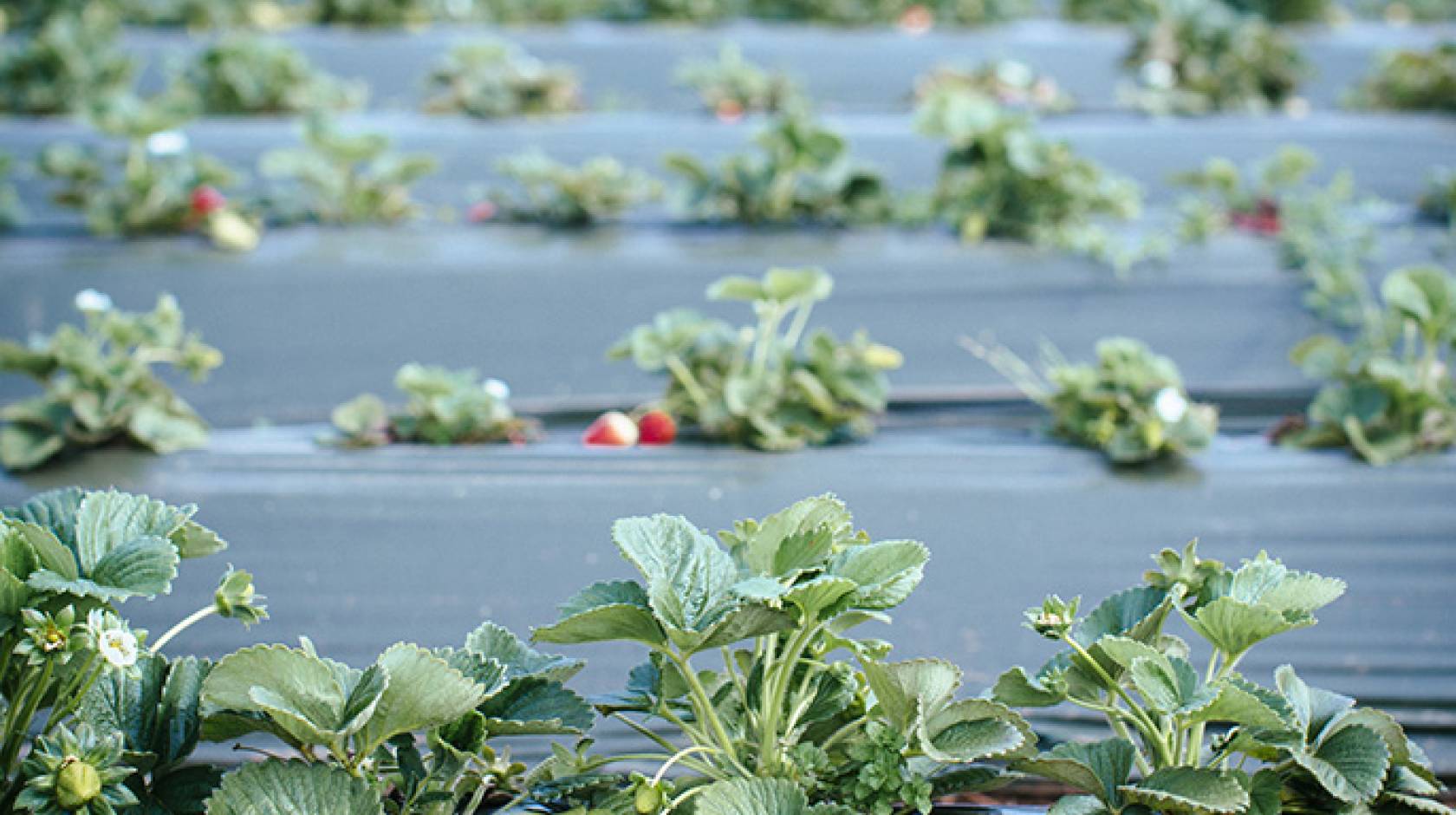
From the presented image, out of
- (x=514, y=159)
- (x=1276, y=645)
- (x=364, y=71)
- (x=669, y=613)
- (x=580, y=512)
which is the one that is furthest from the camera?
(x=364, y=71)

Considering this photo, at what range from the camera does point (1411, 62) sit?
4246 millimetres

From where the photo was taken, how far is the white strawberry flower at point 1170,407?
194 centimetres

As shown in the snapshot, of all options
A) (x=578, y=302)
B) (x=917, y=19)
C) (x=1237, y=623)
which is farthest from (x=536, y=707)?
(x=917, y=19)

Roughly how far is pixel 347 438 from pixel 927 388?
114 cm

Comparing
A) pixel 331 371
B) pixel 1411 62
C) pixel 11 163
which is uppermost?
pixel 1411 62

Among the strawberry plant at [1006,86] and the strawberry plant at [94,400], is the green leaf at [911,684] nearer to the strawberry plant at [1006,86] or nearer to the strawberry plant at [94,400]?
the strawberry plant at [94,400]

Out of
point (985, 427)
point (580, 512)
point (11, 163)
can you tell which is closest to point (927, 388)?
point (985, 427)

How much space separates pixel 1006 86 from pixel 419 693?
12.5 feet

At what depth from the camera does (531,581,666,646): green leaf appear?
969 millimetres

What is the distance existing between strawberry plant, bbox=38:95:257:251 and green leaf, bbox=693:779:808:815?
253cm

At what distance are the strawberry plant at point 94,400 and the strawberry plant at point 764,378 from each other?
707mm

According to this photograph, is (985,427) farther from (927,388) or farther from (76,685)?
(76,685)

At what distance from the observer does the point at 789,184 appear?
326cm

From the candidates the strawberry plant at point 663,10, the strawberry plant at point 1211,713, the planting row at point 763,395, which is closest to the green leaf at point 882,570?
the strawberry plant at point 1211,713
